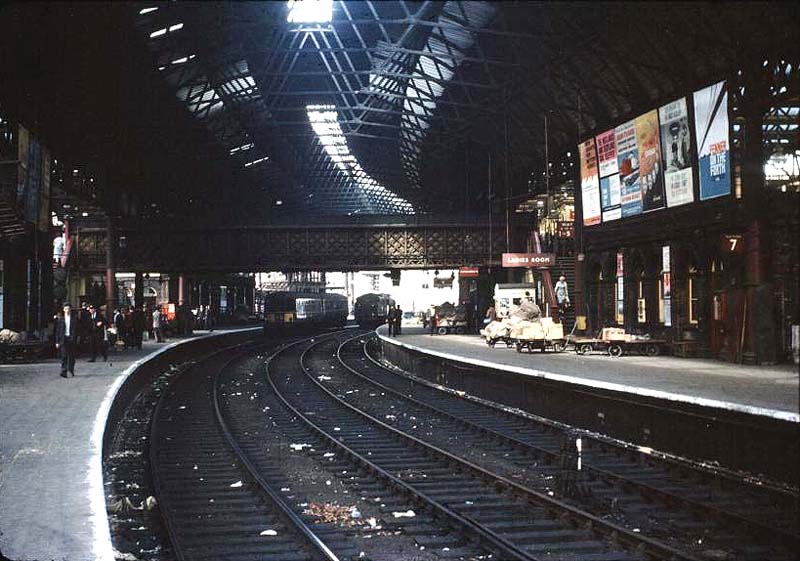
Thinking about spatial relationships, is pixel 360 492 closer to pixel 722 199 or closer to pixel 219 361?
pixel 722 199

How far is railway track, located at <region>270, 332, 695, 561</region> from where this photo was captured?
8180mm

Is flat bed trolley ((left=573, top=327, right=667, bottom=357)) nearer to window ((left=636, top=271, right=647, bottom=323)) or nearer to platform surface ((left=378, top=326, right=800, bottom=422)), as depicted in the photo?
platform surface ((left=378, top=326, right=800, bottom=422))

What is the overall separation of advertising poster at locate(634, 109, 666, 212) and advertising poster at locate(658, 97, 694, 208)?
1.12 ft

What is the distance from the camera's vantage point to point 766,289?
4184 mm

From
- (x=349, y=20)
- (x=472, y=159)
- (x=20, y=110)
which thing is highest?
(x=472, y=159)

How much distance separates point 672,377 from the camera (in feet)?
56.5

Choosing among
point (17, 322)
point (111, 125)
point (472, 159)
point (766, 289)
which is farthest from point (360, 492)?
point (472, 159)

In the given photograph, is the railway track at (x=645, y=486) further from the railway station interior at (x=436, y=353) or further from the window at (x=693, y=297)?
the window at (x=693, y=297)

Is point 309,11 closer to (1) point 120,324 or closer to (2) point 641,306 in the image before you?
(2) point 641,306

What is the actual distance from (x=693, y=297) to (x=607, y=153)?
5.32 m

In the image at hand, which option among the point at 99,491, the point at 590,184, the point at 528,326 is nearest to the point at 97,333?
the point at 528,326

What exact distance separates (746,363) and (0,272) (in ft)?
81.0

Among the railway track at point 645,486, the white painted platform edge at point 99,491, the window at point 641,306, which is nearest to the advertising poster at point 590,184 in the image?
the window at point 641,306

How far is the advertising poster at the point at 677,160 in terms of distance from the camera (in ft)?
60.9
